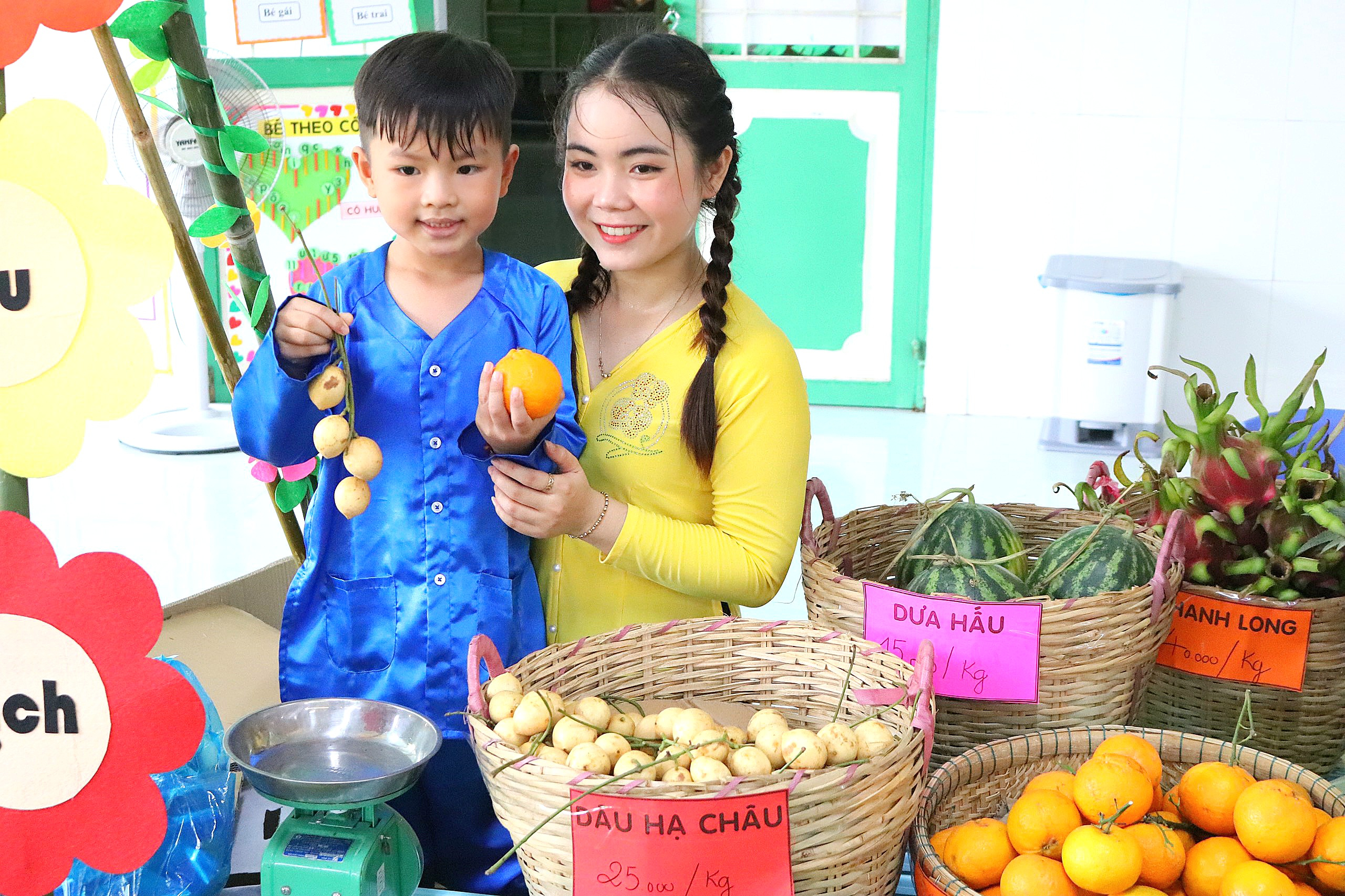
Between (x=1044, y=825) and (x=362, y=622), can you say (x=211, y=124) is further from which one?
(x=1044, y=825)

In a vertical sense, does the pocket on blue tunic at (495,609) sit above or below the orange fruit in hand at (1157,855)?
above

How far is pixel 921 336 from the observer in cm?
505

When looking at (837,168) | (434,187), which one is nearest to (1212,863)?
(434,187)

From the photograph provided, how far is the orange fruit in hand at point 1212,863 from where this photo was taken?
982 millimetres

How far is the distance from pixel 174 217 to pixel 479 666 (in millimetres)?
547

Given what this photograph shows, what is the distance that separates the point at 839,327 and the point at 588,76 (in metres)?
3.87

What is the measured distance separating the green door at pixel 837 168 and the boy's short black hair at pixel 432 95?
3.54 meters

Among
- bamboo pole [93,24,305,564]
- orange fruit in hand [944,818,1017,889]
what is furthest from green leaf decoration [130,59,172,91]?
orange fruit in hand [944,818,1017,889]

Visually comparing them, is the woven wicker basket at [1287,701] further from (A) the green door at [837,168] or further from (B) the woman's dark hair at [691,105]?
(A) the green door at [837,168]

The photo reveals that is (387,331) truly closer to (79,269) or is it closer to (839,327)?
(79,269)

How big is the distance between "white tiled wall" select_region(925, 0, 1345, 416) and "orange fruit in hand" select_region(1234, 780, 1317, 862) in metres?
4.14

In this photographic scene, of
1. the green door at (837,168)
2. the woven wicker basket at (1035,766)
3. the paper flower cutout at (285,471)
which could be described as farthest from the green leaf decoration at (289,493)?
the green door at (837,168)

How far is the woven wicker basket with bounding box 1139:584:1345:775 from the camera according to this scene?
1.28m

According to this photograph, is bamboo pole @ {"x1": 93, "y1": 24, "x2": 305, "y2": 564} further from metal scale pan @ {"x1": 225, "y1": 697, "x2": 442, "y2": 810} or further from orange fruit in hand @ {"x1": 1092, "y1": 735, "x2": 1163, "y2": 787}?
orange fruit in hand @ {"x1": 1092, "y1": 735, "x2": 1163, "y2": 787}
